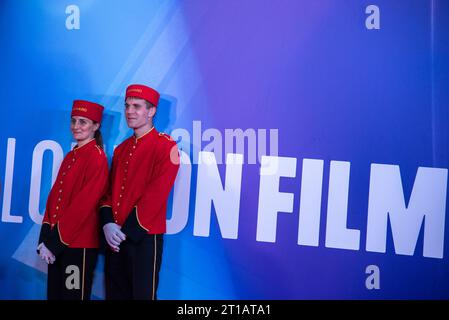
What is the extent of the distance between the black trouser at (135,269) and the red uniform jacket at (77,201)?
0.60ft

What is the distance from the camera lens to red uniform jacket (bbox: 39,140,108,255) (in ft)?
10.1

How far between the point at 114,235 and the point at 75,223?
228 mm

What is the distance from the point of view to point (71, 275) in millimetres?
3125

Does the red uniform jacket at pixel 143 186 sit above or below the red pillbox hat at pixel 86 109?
below

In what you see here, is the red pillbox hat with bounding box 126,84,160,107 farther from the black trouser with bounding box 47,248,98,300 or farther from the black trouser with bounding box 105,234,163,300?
the black trouser with bounding box 47,248,98,300

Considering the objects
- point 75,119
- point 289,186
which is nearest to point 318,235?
point 289,186

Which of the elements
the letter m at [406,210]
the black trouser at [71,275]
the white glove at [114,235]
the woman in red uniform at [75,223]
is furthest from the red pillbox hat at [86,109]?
the letter m at [406,210]

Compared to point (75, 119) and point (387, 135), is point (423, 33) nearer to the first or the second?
point (387, 135)

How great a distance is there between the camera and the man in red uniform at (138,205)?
304cm

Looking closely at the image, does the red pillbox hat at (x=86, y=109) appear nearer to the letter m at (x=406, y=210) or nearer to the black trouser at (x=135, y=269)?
the black trouser at (x=135, y=269)

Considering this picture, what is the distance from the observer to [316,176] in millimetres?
3279

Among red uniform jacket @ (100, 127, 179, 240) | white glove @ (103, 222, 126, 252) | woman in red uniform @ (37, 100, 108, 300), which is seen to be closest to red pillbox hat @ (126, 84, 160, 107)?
red uniform jacket @ (100, 127, 179, 240)

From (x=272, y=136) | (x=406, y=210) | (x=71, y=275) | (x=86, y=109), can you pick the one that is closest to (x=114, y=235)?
(x=71, y=275)

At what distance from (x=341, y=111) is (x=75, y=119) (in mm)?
1513
